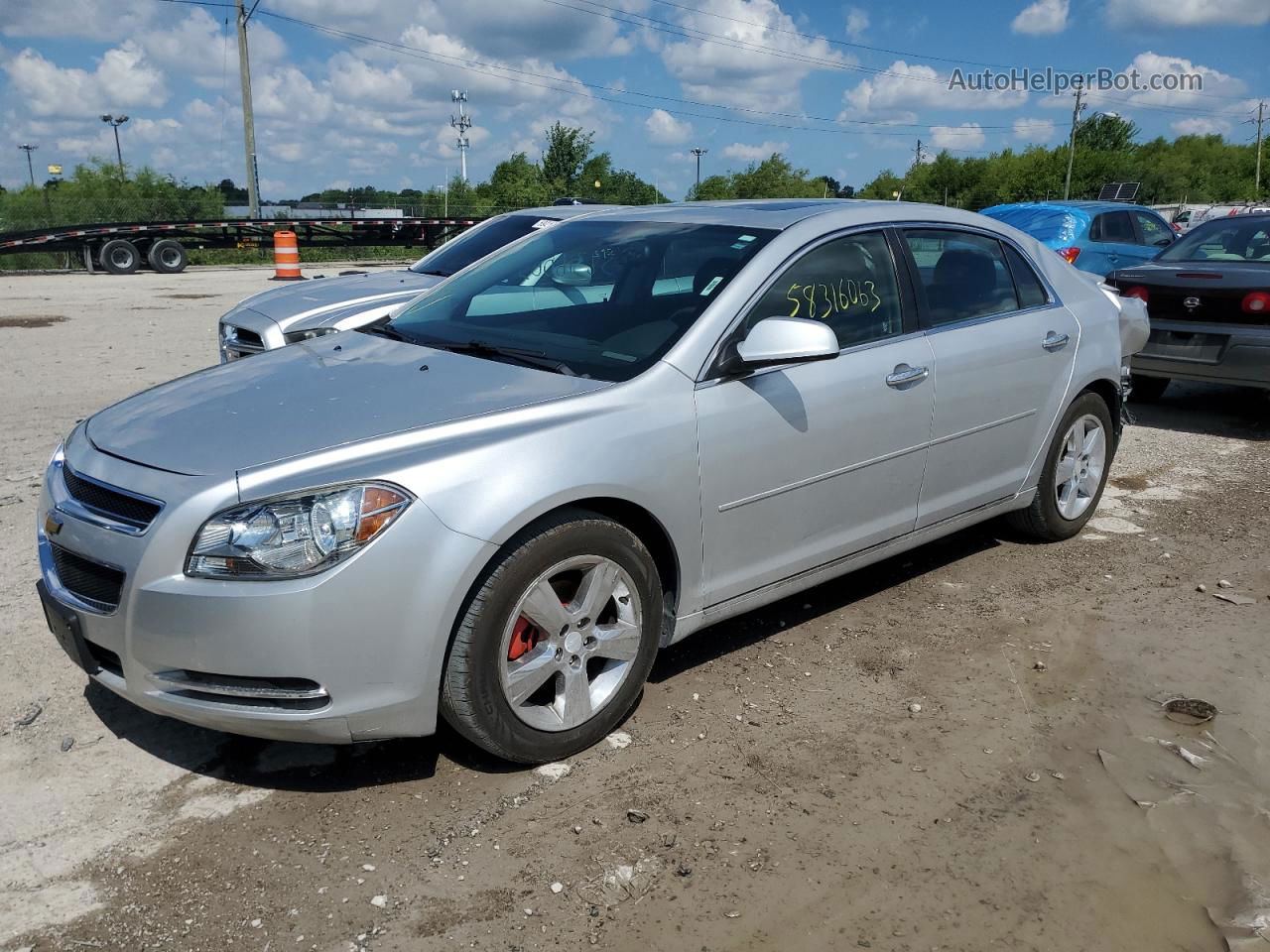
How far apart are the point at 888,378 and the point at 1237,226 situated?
6.37m

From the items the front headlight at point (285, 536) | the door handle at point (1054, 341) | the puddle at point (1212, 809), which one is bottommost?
the puddle at point (1212, 809)

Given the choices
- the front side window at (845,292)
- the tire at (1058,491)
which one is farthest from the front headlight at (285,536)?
the tire at (1058,491)

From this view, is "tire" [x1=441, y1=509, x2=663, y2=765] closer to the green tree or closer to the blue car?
the blue car

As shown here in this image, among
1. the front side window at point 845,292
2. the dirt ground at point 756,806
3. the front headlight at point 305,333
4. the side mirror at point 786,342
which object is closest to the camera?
the dirt ground at point 756,806

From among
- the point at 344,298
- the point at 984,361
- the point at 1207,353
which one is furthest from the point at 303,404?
the point at 1207,353

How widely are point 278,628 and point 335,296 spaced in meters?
5.27

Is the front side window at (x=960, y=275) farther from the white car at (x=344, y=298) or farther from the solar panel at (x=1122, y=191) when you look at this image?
the solar panel at (x=1122, y=191)

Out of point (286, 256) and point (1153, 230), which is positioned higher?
point (1153, 230)

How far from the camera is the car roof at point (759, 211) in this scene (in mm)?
4191

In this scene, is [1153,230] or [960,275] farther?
[1153,230]

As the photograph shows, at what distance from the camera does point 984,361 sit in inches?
180

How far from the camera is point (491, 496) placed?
9.73 feet

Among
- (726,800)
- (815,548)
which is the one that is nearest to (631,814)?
(726,800)

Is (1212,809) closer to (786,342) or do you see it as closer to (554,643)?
(786,342)
